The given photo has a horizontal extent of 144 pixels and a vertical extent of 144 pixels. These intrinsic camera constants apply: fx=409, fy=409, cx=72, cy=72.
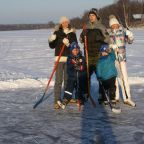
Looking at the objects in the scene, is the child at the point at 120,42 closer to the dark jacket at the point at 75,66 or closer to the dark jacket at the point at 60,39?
the dark jacket at the point at 75,66

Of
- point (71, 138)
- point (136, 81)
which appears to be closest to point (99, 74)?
point (71, 138)

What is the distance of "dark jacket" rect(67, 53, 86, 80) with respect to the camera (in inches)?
300

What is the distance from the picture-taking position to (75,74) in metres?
7.76

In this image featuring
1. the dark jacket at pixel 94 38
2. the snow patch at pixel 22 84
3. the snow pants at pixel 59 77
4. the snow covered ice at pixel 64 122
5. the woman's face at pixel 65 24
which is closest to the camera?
the snow covered ice at pixel 64 122

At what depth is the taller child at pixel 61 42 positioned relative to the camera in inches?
296

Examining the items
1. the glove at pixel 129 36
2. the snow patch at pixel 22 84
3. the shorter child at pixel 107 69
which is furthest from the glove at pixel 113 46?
the snow patch at pixel 22 84

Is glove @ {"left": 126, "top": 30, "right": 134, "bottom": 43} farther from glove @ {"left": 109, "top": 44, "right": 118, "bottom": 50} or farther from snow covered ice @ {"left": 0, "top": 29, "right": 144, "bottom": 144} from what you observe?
snow covered ice @ {"left": 0, "top": 29, "right": 144, "bottom": 144}

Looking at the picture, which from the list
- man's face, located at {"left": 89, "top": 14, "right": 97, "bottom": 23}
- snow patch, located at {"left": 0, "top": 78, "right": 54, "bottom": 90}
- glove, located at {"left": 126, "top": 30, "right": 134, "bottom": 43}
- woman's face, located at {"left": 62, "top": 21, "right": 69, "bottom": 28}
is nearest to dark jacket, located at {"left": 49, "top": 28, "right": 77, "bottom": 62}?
woman's face, located at {"left": 62, "top": 21, "right": 69, "bottom": 28}

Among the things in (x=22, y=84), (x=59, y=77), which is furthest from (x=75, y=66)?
(x=22, y=84)

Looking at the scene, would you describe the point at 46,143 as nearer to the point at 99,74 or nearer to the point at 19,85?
the point at 99,74

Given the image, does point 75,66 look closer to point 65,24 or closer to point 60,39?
point 60,39

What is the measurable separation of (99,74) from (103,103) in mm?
651

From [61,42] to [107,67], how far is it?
97 centimetres

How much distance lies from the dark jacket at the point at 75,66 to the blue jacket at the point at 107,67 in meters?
0.30
